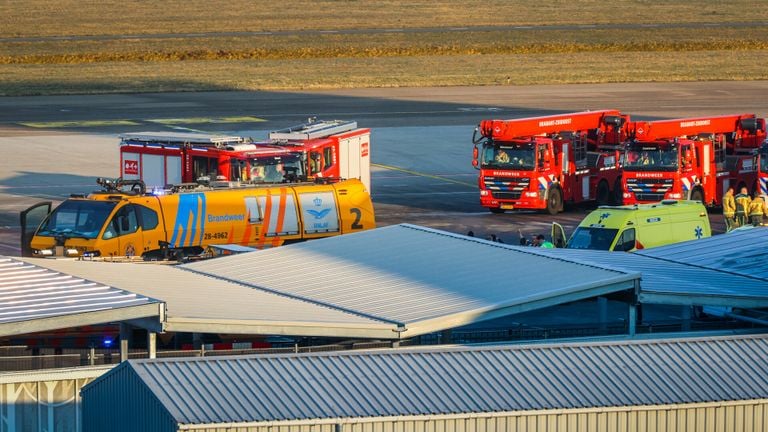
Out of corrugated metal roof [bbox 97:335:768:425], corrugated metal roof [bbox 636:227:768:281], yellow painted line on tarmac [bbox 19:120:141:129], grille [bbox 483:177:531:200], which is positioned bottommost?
corrugated metal roof [bbox 97:335:768:425]

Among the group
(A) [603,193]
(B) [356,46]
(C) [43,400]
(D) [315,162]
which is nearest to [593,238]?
(D) [315,162]

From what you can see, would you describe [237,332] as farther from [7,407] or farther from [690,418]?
[690,418]

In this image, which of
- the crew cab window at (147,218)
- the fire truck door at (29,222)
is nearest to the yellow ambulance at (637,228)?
the crew cab window at (147,218)

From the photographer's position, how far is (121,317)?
26812mm

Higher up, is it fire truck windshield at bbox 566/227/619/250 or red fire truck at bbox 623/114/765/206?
red fire truck at bbox 623/114/765/206

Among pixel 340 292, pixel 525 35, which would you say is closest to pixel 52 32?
pixel 525 35

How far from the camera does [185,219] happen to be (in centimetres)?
4534

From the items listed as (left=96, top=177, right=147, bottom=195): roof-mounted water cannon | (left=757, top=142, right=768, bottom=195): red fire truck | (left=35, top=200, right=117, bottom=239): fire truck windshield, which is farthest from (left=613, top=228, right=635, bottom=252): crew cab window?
(left=757, top=142, right=768, bottom=195): red fire truck

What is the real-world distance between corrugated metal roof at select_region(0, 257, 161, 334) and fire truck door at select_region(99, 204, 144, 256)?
11663 millimetres

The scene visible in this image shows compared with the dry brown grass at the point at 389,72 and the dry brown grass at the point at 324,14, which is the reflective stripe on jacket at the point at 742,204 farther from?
the dry brown grass at the point at 324,14

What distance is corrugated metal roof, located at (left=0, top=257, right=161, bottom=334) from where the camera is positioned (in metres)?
26.7

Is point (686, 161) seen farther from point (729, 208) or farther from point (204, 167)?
point (204, 167)

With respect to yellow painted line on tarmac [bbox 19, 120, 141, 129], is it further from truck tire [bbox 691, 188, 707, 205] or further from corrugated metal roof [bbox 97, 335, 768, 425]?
corrugated metal roof [bbox 97, 335, 768, 425]

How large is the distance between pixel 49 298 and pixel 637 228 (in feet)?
71.2
